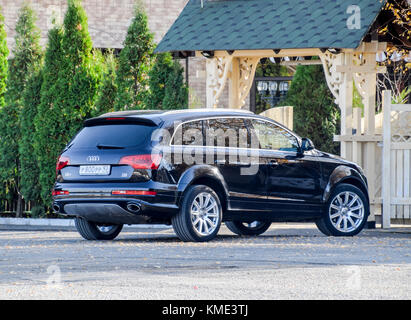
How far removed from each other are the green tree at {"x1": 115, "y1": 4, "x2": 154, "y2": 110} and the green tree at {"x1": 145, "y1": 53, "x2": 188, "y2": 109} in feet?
0.70

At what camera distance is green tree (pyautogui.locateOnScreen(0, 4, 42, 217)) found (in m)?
21.6

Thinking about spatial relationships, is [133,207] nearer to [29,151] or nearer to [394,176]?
[394,176]

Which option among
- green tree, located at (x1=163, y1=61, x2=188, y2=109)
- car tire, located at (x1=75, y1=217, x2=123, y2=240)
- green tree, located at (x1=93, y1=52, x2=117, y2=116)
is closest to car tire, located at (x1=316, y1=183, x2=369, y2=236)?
car tire, located at (x1=75, y1=217, x2=123, y2=240)

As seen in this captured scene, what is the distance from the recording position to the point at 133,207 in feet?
43.7

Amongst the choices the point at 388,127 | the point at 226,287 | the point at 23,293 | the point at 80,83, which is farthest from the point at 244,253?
the point at 80,83

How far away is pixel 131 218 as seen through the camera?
13.5 metres

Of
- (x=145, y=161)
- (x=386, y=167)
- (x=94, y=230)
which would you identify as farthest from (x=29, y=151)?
(x=145, y=161)

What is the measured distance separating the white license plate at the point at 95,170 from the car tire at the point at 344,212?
3.44 metres

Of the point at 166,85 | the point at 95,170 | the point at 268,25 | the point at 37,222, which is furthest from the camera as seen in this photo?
the point at 166,85

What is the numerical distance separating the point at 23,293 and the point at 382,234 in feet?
27.1

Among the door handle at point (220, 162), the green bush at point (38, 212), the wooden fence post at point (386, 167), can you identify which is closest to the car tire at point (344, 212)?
the wooden fence post at point (386, 167)

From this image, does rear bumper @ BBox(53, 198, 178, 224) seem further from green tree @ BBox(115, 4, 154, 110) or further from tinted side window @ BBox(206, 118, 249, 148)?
green tree @ BBox(115, 4, 154, 110)

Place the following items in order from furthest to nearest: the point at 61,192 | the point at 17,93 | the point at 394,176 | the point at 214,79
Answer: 1. the point at 17,93
2. the point at 214,79
3. the point at 394,176
4. the point at 61,192

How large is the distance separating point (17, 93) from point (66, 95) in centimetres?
162
